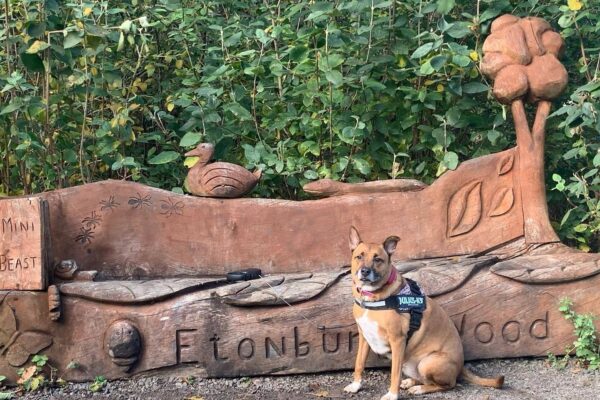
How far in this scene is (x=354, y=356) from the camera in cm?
494

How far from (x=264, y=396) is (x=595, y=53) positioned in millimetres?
3841

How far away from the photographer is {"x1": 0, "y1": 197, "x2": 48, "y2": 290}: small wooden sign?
A: 15.7 feet

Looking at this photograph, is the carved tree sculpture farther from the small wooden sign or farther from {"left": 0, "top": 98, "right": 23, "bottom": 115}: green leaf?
{"left": 0, "top": 98, "right": 23, "bottom": 115}: green leaf

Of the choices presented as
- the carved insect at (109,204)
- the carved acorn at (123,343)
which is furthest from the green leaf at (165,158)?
the carved acorn at (123,343)

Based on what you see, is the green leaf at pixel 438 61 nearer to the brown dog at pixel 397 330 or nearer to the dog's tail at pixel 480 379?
the brown dog at pixel 397 330

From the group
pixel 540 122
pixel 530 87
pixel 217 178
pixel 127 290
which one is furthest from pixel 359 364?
pixel 530 87

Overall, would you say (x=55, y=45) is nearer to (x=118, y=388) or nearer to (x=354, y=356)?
(x=118, y=388)

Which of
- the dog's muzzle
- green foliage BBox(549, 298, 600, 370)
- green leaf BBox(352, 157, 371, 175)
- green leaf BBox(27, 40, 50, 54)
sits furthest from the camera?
green leaf BBox(352, 157, 371, 175)

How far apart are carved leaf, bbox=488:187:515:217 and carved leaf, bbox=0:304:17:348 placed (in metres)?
3.21

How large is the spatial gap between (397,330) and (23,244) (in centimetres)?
234

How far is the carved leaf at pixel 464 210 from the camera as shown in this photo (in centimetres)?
545

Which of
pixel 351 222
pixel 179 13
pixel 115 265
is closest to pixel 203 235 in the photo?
pixel 115 265

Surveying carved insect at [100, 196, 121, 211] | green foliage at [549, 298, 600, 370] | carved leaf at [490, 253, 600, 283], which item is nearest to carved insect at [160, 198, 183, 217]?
carved insect at [100, 196, 121, 211]

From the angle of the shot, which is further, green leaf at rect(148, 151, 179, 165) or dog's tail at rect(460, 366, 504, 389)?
green leaf at rect(148, 151, 179, 165)
